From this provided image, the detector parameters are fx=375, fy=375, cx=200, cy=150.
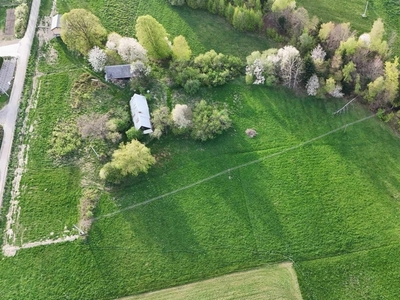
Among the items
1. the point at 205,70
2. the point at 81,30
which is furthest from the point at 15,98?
the point at 205,70

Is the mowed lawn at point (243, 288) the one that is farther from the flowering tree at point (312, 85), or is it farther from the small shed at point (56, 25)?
the small shed at point (56, 25)

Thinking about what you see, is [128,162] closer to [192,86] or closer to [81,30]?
[192,86]

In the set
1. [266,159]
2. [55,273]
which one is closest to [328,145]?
[266,159]

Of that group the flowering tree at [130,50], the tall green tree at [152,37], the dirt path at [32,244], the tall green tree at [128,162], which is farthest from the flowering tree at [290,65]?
the dirt path at [32,244]

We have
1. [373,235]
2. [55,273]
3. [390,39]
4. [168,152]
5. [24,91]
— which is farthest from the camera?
[390,39]

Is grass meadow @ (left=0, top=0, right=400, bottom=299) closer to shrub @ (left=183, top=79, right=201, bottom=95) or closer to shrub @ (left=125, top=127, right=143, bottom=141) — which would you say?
shrub @ (left=183, top=79, right=201, bottom=95)

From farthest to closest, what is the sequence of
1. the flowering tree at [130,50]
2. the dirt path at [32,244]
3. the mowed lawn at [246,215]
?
the flowering tree at [130,50], the dirt path at [32,244], the mowed lawn at [246,215]

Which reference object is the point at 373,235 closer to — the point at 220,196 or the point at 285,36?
the point at 220,196
